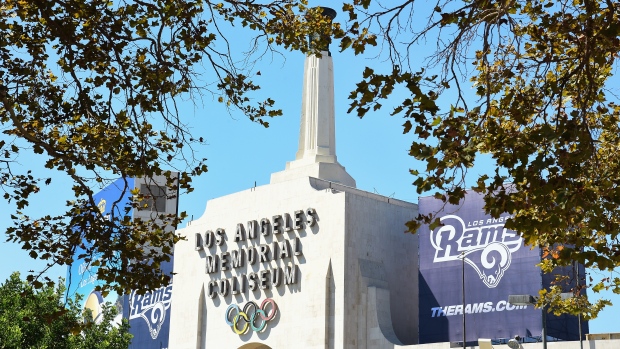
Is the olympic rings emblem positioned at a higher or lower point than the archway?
higher

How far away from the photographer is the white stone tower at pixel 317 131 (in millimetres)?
68125

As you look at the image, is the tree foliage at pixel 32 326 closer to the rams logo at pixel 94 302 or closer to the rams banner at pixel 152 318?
the rams banner at pixel 152 318

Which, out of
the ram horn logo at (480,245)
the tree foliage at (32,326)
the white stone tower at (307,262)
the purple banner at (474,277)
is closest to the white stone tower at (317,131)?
the white stone tower at (307,262)

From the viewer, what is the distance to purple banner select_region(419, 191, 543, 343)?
57.3 m

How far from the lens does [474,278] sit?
2368 inches

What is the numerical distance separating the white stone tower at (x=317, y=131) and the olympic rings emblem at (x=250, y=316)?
27.7 feet

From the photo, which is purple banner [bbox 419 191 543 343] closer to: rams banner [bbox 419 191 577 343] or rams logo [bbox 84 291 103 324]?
rams banner [bbox 419 191 577 343]

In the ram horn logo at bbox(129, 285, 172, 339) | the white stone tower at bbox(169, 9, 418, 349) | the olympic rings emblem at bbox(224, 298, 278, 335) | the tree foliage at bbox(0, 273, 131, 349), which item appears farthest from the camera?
the ram horn logo at bbox(129, 285, 172, 339)

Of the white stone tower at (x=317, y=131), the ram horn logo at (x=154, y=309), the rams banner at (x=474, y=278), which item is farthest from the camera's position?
the ram horn logo at (x=154, y=309)

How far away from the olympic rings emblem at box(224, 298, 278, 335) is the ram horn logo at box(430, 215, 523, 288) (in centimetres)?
1092

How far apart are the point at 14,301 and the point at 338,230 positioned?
24.0 meters

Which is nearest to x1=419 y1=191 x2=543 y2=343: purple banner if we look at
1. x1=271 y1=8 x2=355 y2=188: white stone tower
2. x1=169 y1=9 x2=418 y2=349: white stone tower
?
x1=169 y1=9 x2=418 y2=349: white stone tower

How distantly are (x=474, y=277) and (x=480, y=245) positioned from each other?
186 centimetres

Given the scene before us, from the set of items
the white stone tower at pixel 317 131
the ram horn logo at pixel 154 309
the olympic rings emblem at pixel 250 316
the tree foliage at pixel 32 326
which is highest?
the white stone tower at pixel 317 131
